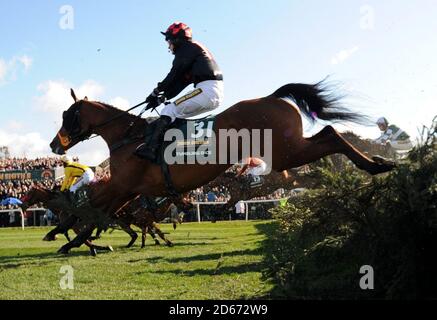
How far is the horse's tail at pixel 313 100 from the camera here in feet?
22.5

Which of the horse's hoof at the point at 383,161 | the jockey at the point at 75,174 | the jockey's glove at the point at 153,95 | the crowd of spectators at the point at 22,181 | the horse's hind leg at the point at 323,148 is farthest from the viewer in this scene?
the crowd of spectators at the point at 22,181

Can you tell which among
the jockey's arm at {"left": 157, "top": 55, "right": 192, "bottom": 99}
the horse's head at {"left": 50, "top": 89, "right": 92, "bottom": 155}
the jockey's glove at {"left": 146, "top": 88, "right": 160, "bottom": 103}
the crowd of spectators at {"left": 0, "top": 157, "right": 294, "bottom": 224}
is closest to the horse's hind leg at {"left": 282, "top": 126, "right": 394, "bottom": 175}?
the jockey's arm at {"left": 157, "top": 55, "right": 192, "bottom": 99}

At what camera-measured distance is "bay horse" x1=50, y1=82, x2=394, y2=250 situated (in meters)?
6.32

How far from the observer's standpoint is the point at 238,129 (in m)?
6.67

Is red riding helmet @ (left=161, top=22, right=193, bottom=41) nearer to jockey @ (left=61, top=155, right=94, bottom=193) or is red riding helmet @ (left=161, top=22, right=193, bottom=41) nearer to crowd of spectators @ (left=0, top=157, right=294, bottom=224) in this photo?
jockey @ (left=61, top=155, right=94, bottom=193)

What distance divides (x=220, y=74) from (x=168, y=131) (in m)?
1.00

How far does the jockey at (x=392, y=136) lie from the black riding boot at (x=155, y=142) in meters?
2.90

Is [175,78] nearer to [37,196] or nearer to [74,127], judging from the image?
[74,127]

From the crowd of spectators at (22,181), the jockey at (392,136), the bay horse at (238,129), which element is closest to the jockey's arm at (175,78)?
the bay horse at (238,129)

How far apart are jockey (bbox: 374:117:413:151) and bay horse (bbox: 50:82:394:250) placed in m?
0.65

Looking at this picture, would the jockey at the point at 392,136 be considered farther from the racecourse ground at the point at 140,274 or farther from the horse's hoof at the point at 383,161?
the racecourse ground at the point at 140,274

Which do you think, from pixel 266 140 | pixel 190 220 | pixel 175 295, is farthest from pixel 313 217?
pixel 190 220

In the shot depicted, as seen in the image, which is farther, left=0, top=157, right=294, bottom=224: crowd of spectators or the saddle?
left=0, top=157, right=294, bottom=224: crowd of spectators
